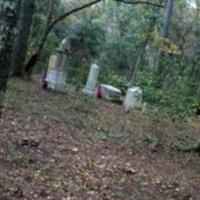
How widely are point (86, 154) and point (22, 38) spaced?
622cm

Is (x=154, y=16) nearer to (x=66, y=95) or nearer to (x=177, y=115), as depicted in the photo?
(x=66, y=95)

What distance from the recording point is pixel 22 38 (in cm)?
1289

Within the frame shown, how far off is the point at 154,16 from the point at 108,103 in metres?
7.98

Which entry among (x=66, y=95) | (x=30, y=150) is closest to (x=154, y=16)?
(x=66, y=95)

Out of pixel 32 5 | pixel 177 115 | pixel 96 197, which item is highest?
pixel 32 5

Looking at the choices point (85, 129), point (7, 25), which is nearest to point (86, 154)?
point (85, 129)

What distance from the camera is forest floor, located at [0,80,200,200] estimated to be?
19.1 feet

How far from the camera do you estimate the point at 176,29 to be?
23953mm

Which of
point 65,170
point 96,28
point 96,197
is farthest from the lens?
point 96,28

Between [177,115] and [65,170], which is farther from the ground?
[177,115]

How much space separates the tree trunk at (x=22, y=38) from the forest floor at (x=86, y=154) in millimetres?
1320

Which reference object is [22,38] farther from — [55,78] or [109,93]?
[109,93]

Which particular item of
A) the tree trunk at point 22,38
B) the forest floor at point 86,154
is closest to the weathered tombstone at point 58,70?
the tree trunk at point 22,38

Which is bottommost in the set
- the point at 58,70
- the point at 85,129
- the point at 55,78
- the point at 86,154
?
the point at 86,154
